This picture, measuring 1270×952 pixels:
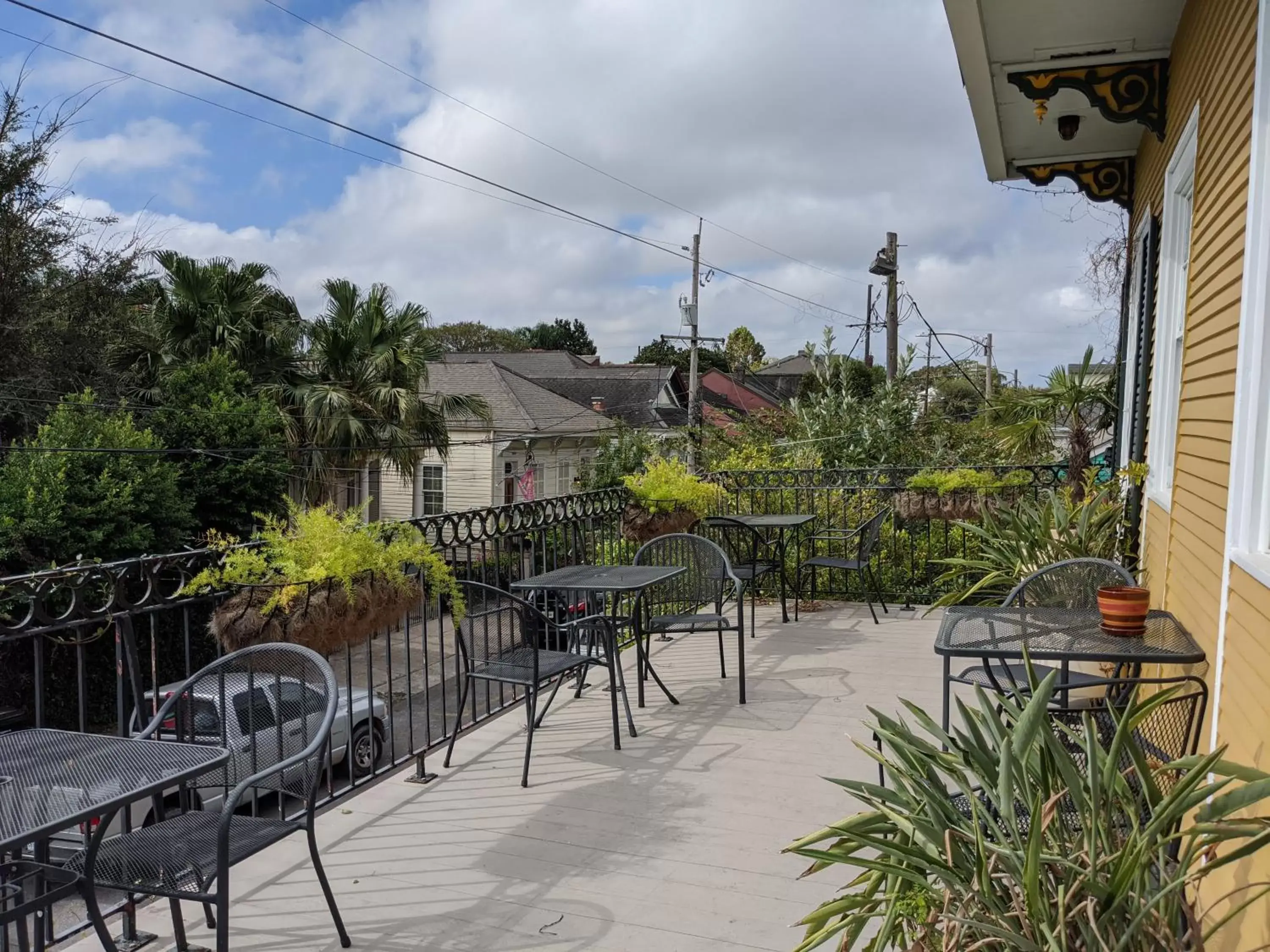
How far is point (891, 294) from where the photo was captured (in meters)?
16.7

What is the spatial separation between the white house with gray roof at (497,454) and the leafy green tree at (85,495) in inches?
335

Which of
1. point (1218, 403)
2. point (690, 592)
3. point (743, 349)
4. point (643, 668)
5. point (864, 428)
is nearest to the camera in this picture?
point (1218, 403)

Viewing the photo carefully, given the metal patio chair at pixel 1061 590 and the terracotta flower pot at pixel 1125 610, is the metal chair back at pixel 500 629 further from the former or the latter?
the terracotta flower pot at pixel 1125 610

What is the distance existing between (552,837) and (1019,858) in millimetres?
1903

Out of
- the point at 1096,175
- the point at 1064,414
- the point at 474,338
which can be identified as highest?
the point at 474,338

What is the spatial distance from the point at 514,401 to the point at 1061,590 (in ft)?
70.9

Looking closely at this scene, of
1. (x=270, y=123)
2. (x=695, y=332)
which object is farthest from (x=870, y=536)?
(x=695, y=332)

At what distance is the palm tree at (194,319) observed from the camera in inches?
625

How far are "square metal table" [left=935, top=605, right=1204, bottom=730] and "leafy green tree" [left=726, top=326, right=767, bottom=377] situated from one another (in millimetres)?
53307

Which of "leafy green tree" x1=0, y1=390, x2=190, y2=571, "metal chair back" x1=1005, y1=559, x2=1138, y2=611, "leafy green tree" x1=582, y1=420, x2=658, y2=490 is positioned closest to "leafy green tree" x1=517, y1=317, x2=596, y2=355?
"leafy green tree" x1=582, y1=420, x2=658, y2=490

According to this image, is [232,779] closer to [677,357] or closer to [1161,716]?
[1161,716]

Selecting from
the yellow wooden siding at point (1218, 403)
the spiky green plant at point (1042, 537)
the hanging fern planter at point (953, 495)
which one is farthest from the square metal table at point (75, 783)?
the hanging fern planter at point (953, 495)

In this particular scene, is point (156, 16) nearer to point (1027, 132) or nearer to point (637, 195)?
point (1027, 132)

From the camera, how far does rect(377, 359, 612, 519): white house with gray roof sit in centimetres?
2322
